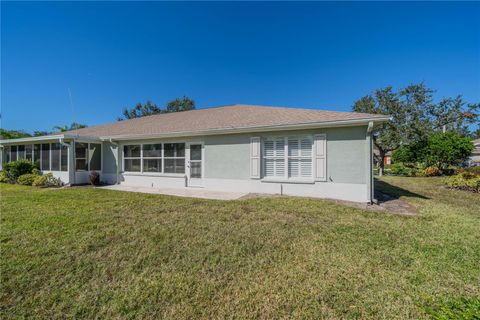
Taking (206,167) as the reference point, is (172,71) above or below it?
above

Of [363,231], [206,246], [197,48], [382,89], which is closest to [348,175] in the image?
[363,231]

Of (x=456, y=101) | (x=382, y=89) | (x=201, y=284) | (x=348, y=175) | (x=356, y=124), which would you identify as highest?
(x=382, y=89)

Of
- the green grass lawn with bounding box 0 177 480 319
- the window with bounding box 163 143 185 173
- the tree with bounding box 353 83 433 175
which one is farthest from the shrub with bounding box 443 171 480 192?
the window with bounding box 163 143 185 173

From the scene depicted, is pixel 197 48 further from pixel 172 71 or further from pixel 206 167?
pixel 206 167

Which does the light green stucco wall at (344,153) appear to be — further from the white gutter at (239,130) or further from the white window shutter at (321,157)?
the white gutter at (239,130)

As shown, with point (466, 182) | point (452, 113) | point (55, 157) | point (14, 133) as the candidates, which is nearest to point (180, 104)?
point (14, 133)

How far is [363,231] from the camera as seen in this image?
434cm

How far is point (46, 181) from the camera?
10.8m

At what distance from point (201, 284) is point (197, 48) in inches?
608

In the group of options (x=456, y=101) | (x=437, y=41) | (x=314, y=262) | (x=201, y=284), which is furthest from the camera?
(x=456, y=101)

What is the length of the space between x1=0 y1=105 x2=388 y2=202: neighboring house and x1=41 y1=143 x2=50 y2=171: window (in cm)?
6

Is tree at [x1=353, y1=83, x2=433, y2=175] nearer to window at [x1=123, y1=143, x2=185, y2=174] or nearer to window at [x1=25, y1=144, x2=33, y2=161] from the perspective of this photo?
window at [x1=123, y1=143, x2=185, y2=174]

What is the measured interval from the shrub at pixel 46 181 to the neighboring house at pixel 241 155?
0.37 m

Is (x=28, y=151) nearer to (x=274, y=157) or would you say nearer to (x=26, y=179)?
(x=26, y=179)
